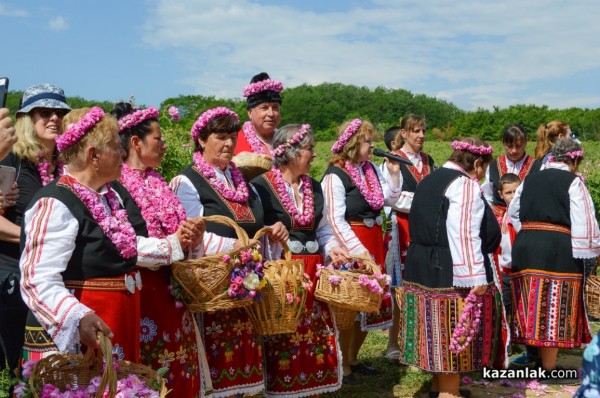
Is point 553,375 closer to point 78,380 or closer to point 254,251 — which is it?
point 254,251

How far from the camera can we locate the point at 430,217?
5195mm

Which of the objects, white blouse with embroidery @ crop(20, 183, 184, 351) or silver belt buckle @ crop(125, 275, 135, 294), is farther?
silver belt buckle @ crop(125, 275, 135, 294)

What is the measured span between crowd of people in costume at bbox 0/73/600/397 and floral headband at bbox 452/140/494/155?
23mm

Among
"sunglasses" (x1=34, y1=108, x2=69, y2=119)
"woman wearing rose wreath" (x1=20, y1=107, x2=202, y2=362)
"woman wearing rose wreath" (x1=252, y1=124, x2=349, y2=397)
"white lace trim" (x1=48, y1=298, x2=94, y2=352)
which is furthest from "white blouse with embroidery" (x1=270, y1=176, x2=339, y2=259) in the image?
"white lace trim" (x1=48, y1=298, x2=94, y2=352)

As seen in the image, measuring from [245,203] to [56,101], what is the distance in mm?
1276

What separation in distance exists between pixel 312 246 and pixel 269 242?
0.44 metres

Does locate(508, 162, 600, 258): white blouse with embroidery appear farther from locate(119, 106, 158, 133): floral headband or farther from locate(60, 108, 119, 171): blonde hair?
locate(60, 108, 119, 171): blonde hair

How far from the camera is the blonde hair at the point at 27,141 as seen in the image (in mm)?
3959

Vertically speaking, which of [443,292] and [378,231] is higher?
[378,231]

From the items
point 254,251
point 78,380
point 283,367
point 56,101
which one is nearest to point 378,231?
point 283,367

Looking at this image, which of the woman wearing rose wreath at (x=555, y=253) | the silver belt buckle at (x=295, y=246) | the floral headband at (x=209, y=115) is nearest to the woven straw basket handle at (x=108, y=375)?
the floral headband at (x=209, y=115)

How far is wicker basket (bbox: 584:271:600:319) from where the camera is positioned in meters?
6.09

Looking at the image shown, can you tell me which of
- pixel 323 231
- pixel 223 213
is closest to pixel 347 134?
pixel 323 231

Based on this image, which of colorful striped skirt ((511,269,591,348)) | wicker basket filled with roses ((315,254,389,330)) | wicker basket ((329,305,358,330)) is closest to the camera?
wicker basket filled with roses ((315,254,389,330))
